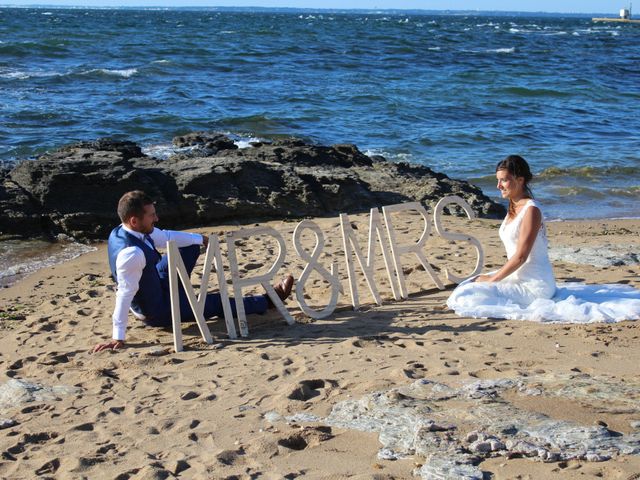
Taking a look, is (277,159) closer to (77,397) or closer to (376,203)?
(376,203)

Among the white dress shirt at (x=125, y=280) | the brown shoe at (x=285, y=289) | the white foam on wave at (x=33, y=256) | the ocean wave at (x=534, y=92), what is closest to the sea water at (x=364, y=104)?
the ocean wave at (x=534, y=92)

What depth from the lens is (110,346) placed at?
609 cm

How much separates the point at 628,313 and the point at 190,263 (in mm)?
3262

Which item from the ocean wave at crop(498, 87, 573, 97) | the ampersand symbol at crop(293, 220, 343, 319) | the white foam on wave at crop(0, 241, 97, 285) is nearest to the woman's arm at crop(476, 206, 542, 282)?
the ampersand symbol at crop(293, 220, 343, 319)

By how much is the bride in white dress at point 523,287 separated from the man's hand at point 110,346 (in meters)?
2.50

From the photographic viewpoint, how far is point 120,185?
11.4m

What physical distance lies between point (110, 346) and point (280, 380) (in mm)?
1468

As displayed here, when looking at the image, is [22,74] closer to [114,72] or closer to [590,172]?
[114,72]

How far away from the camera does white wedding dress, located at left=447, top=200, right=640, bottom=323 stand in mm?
6348

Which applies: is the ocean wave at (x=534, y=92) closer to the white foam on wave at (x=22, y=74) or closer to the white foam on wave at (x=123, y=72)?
the white foam on wave at (x=123, y=72)

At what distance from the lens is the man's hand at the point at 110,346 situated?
6.06 metres

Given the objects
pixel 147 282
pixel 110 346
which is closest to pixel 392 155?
pixel 147 282

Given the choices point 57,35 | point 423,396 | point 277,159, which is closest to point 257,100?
point 277,159

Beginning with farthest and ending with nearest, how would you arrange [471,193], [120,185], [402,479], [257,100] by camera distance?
1. [257,100]
2. [471,193]
3. [120,185]
4. [402,479]
